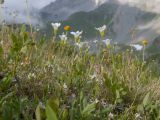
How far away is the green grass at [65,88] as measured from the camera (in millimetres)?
3359

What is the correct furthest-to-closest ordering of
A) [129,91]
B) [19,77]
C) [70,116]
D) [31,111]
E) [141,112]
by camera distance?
[129,91], [19,77], [141,112], [31,111], [70,116]

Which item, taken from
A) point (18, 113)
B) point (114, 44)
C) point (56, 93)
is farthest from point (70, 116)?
point (114, 44)

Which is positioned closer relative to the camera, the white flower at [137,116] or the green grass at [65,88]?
the green grass at [65,88]

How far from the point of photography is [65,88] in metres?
4.17

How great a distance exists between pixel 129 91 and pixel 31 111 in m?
1.34

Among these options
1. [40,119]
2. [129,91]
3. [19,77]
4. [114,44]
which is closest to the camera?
[40,119]

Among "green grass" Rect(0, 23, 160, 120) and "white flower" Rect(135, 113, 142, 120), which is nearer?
"green grass" Rect(0, 23, 160, 120)

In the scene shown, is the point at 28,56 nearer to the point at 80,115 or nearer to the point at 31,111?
the point at 31,111

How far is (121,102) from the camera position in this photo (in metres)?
4.34

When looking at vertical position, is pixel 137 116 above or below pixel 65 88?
below

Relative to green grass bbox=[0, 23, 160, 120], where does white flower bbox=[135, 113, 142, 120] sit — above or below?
below

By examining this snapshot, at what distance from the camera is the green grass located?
11.0ft

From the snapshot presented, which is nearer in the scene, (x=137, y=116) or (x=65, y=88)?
(x=137, y=116)

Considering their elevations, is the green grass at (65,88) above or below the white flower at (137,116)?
above
